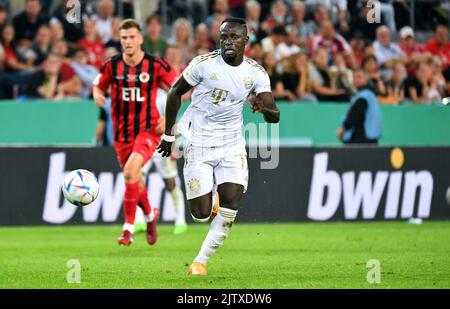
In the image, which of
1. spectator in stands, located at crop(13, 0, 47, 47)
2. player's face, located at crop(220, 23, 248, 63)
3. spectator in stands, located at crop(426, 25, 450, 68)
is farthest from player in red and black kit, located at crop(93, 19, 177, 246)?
spectator in stands, located at crop(426, 25, 450, 68)

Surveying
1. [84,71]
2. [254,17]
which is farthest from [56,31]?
[254,17]

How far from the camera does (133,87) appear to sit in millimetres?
13938

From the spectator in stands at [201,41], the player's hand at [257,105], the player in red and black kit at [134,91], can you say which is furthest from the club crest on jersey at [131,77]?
the spectator in stands at [201,41]

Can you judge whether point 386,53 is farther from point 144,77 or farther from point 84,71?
point 144,77

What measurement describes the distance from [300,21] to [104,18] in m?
3.74

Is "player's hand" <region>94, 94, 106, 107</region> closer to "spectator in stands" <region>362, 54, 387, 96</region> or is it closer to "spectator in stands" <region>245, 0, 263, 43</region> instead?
"spectator in stands" <region>362, 54, 387, 96</region>

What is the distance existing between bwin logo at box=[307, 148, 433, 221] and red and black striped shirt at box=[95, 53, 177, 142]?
461cm

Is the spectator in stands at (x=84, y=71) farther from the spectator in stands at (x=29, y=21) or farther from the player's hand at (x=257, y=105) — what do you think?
the player's hand at (x=257, y=105)

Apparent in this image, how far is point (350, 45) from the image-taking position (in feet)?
69.9

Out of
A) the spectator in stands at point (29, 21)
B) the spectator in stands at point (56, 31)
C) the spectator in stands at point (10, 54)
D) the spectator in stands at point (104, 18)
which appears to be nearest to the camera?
the spectator in stands at point (10, 54)

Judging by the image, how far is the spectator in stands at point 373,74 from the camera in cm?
1980

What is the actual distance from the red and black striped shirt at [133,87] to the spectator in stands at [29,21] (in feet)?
20.1

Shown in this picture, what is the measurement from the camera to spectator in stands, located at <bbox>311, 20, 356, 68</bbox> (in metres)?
20.8

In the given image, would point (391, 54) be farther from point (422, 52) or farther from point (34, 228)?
point (34, 228)
